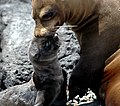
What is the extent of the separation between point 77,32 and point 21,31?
3.84ft

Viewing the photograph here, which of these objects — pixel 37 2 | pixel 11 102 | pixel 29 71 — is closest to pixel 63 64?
pixel 29 71

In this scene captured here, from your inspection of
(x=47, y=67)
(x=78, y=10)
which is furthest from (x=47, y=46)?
(x=78, y=10)

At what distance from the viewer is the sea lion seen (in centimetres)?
266

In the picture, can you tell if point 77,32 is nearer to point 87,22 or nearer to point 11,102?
point 87,22

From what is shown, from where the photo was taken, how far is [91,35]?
9.43 feet

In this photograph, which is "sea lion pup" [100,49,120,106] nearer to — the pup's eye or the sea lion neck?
the sea lion neck

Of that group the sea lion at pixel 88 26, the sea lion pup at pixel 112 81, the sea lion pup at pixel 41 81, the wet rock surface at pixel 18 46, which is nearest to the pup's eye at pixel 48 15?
the sea lion at pixel 88 26

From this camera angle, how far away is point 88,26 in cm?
288

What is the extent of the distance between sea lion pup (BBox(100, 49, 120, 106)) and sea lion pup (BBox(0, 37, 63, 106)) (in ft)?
0.83

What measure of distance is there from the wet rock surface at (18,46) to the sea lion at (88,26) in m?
0.55

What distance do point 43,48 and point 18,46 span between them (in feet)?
3.82

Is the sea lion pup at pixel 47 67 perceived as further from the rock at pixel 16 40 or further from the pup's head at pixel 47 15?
the rock at pixel 16 40

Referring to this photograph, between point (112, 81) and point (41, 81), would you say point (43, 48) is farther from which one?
point (112, 81)

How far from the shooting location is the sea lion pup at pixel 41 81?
8.83 ft
